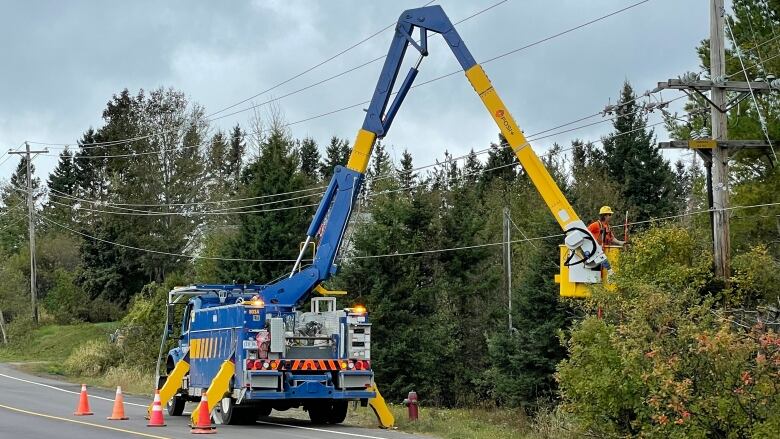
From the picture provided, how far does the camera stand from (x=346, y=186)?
22234 millimetres

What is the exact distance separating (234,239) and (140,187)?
20.7 m

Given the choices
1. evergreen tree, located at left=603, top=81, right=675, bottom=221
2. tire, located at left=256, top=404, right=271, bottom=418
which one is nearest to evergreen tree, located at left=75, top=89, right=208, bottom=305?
evergreen tree, located at left=603, top=81, right=675, bottom=221

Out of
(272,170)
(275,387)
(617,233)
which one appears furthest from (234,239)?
(275,387)

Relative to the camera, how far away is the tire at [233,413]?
21.2m

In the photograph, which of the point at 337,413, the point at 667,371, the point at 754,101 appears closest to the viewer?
the point at 667,371

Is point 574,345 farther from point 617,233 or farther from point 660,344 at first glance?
point 617,233

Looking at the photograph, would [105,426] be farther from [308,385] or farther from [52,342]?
[52,342]

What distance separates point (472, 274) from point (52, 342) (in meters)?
24.7

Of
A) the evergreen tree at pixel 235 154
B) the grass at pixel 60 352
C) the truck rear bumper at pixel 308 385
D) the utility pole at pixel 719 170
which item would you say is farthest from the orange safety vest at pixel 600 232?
the evergreen tree at pixel 235 154

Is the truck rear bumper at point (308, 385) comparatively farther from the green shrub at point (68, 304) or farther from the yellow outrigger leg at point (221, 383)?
the green shrub at point (68, 304)

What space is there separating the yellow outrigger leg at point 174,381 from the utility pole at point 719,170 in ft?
39.2

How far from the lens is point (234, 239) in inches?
1770

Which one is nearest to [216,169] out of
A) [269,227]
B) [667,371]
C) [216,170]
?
[216,170]

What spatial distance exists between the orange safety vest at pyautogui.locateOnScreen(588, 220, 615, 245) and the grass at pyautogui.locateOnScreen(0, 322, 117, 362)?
3720 centimetres
